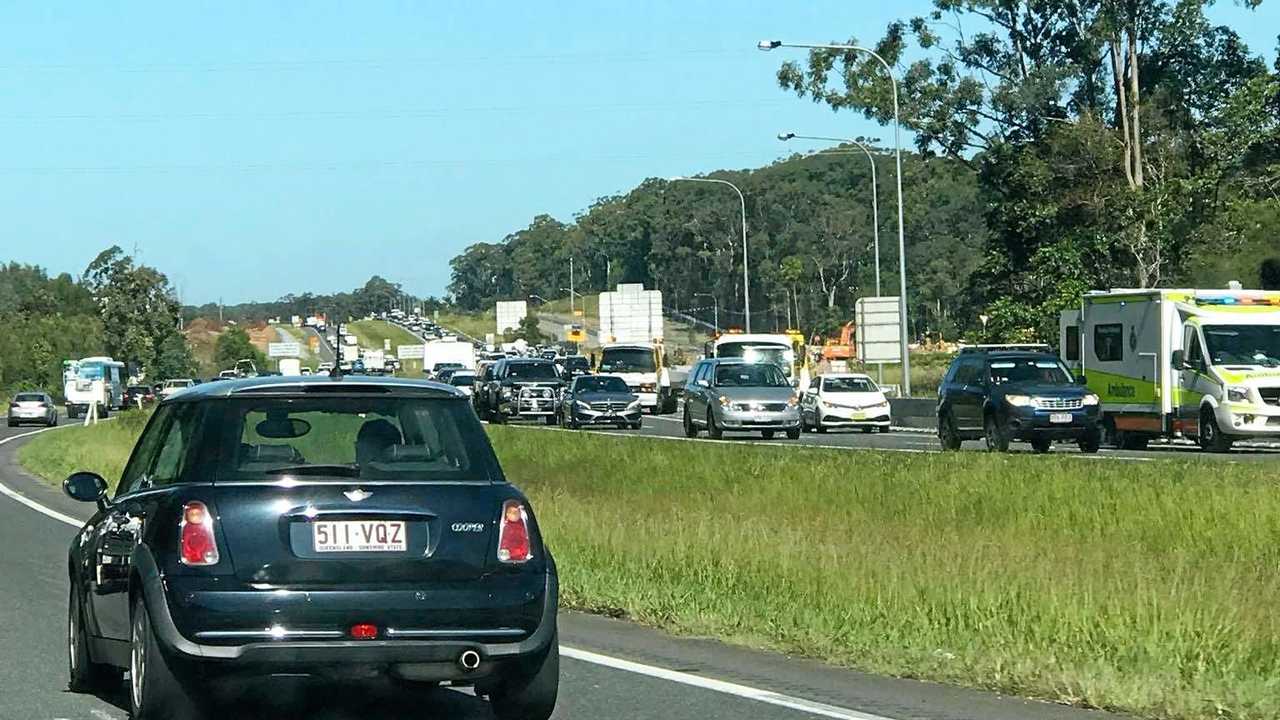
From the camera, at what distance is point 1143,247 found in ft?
200

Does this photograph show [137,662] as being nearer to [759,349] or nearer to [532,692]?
[532,692]

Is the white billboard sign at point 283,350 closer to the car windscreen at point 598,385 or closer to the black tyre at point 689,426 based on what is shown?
the car windscreen at point 598,385

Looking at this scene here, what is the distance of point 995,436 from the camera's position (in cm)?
3725

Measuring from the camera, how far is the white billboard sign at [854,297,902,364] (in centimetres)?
6266

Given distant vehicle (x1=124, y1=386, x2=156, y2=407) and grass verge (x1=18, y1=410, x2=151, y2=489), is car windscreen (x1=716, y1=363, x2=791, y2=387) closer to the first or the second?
grass verge (x1=18, y1=410, x2=151, y2=489)

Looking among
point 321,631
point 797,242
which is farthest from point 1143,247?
point 797,242

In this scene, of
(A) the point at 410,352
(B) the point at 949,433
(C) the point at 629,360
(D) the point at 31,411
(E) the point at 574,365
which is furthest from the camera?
(A) the point at 410,352

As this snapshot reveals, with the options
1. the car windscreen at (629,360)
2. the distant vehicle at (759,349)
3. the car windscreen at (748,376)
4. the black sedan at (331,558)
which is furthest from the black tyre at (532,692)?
the car windscreen at (629,360)

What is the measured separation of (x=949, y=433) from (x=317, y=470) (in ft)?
103

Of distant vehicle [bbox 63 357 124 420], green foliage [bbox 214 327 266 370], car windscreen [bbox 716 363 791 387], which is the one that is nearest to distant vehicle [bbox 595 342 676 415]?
car windscreen [bbox 716 363 791 387]

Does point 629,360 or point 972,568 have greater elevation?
point 972,568

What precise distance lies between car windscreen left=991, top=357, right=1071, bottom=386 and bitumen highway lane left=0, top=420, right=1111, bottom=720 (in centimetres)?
2529

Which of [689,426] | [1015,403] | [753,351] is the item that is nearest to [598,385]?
[753,351]

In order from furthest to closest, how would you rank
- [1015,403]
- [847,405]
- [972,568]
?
[847,405] < [1015,403] < [972,568]
